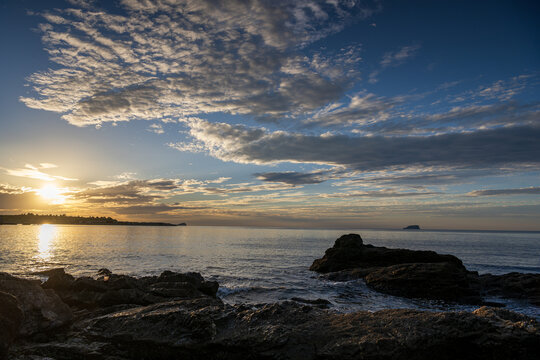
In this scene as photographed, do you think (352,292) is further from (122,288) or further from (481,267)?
(481,267)

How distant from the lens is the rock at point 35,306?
10.2 m

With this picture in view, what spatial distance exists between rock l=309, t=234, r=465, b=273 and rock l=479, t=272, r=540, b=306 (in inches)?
224

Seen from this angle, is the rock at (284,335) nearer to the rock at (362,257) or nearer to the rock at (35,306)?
the rock at (35,306)

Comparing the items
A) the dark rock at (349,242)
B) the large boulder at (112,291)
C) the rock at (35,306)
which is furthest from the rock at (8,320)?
the dark rock at (349,242)

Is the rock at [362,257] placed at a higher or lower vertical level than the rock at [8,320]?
lower

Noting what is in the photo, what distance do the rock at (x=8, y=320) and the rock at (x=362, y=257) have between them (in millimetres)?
31745

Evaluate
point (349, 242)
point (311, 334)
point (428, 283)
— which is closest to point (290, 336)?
point (311, 334)

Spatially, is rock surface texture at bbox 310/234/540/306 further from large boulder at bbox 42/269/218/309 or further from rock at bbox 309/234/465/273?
large boulder at bbox 42/269/218/309

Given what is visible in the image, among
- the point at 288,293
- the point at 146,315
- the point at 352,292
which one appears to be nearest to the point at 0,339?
the point at 146,315

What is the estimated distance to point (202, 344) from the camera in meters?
Result: 8.74

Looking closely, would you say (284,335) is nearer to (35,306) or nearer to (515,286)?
(35,306)

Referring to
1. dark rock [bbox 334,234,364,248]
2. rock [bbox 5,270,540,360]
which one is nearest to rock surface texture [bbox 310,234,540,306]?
dark rock [bbox 334,234,364,248]

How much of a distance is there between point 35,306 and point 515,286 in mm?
32414

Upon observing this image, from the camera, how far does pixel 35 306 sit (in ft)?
35.0
